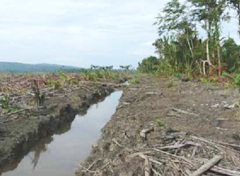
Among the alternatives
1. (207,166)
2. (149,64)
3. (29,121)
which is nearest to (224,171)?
(207,166)

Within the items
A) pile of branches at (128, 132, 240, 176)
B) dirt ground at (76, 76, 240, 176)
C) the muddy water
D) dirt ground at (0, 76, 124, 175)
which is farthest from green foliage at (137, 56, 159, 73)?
pile of branches at (128, 132, 240, 176)

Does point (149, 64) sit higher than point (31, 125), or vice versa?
point (149, 64)

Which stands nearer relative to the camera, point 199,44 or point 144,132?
point 144,132

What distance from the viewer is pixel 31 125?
13.1m

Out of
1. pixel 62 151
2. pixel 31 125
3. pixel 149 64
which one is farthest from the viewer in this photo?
pixel 149 64

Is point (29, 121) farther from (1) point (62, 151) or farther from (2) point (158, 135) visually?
(2) point (158, 135)

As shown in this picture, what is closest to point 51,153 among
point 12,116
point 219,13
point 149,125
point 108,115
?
point 12,116

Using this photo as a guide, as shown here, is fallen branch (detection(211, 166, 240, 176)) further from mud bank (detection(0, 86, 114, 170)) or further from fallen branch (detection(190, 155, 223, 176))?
mud bank (detection(0, 86, 114, 170))

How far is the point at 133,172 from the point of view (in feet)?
22.1

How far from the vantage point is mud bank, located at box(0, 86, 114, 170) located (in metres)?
10.7

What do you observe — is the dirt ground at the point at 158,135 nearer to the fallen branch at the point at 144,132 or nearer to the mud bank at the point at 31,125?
the fallen branch at the point at 144,132

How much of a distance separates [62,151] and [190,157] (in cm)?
657

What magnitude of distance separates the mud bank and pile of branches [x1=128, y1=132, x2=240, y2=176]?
4.61 metres

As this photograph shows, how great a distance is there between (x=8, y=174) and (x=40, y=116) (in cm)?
498
